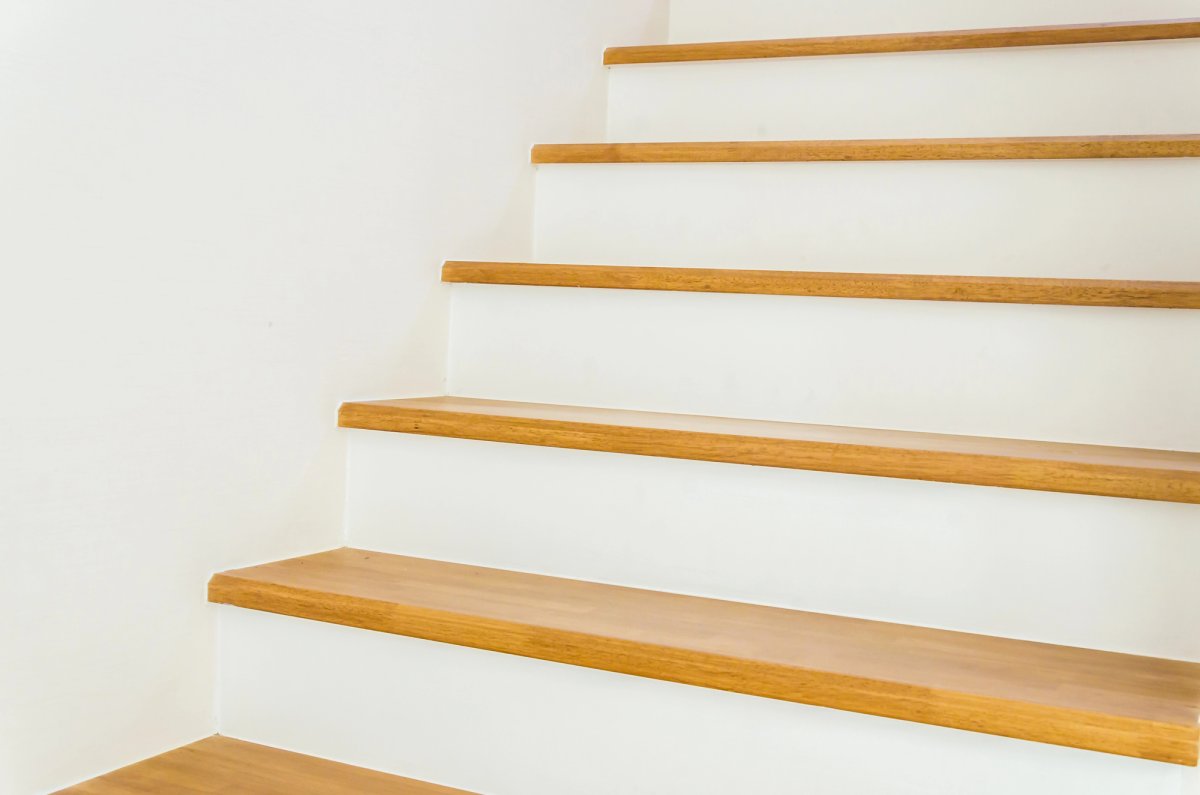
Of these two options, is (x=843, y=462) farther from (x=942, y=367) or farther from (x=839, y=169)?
(x=839, y=169)

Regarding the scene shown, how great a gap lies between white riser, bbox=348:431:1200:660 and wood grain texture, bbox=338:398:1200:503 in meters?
0.02

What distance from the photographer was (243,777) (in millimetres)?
1240

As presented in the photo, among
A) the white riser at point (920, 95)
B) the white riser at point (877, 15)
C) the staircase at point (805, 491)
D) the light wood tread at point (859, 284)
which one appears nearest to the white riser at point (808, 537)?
the staircase at point (805, 491)

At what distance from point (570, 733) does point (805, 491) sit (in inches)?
14.3

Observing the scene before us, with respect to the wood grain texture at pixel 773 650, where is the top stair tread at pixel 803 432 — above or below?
above

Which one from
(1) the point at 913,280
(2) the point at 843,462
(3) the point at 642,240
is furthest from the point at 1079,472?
(3) the point at 642,240

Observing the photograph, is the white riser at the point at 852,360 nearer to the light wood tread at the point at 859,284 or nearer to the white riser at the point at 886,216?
the light wood tread at the point at 859,284

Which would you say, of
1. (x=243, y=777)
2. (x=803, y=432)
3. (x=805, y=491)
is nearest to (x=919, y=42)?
(x=803, y=432)

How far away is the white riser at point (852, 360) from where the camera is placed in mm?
1391

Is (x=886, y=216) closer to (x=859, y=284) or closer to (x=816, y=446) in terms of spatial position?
(x=859, y=284)

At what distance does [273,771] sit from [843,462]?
2.27 ft

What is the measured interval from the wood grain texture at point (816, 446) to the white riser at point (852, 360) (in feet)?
0.13

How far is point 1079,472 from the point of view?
1179 mm

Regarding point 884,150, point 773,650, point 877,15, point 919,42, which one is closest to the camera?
point 773,650
